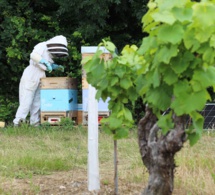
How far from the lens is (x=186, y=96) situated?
187 centimetres

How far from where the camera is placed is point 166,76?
6.31 ft

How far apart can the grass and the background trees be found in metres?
2.67

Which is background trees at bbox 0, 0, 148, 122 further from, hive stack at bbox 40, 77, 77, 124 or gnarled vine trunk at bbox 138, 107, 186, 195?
gnarled vine trunk at bbox 138, 107, 186, 195

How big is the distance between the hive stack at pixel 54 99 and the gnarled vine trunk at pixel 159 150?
193 inches

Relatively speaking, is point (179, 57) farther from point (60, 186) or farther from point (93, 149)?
point (60, 186)

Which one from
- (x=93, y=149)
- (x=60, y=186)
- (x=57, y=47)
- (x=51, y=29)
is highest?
(x=51, y=29)

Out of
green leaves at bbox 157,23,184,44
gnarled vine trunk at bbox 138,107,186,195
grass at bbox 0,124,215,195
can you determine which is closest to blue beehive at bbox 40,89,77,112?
grass at bbox 0,124,215,195

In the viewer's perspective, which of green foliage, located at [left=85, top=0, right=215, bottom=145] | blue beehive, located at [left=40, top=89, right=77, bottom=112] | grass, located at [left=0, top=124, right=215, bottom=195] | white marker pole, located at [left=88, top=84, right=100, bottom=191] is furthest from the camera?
blue beehive, located at [left=40, top=89, right=77, bottom=112]

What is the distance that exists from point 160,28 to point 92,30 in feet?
21.5

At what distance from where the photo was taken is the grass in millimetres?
3453

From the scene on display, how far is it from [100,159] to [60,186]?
1.21 meters

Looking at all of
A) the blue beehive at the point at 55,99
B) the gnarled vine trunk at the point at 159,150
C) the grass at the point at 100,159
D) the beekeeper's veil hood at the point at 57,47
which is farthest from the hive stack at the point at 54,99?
the gnarled vine trunk at the point at 159,150

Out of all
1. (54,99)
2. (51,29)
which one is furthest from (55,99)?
(51,29)

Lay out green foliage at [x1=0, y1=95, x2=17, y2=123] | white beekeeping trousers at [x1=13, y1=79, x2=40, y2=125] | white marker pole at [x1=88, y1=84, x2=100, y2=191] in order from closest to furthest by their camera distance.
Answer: white marker pole at [x1=88, y1=84, x2=100, y2=191] → white beekeeping trousers at [x1=13, y1=79, x2=40, y2=125] → green foliage at [x1=0, y1=95, x2=17, y2=123]
